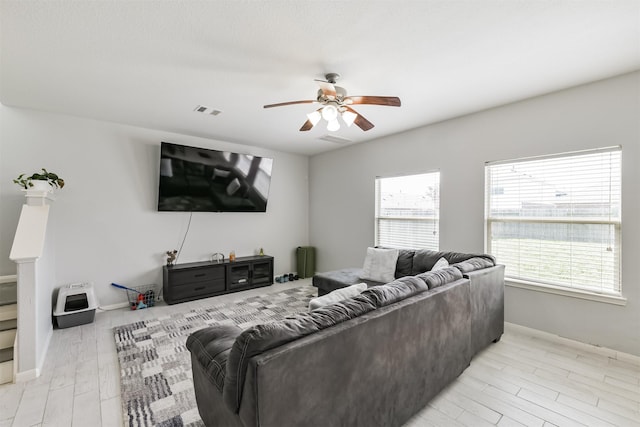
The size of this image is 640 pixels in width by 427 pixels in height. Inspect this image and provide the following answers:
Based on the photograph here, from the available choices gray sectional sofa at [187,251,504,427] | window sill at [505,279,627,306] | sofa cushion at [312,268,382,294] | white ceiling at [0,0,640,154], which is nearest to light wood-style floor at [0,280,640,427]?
gray sectional sofa at [187,251,504,427]

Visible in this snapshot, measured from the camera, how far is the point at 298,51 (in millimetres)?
2201

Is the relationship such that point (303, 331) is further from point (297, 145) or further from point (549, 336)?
point (297, 145)

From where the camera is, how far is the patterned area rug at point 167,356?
1.91 m

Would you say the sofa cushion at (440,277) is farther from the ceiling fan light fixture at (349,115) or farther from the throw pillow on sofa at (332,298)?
the ceiling fan light fixture at (349,115)

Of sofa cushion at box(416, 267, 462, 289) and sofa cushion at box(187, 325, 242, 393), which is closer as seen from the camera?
sofa cushion at box(187, 325, 242, 393)

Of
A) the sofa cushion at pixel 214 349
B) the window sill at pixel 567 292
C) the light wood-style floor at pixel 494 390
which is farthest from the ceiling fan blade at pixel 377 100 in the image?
the window sill at pixel 567 292

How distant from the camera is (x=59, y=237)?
3584 mm

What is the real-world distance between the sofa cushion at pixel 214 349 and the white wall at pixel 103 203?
10.3ft

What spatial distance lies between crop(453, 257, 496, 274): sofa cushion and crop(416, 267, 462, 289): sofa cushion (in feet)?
0.55

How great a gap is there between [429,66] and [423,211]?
227 cm

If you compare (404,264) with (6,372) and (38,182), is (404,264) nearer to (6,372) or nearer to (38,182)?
(6,372)

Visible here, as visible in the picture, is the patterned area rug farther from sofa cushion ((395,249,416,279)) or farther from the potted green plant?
the potted green plant

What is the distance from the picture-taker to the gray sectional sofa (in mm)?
1174

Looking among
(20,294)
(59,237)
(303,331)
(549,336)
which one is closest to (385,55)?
(303,331)
